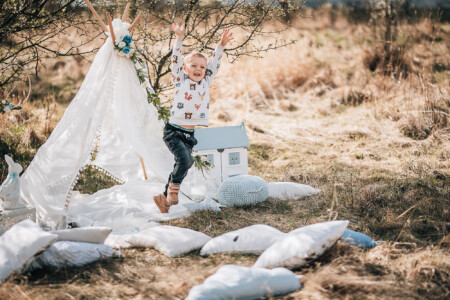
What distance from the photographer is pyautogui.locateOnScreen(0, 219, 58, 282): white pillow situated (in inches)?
110

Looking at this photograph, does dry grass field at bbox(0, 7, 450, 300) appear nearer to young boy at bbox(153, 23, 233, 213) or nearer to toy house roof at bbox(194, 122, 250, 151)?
young boy at bbox(153, 23, 233, 213)

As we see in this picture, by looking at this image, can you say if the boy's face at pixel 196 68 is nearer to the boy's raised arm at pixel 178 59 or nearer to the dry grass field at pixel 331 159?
the boy's raised arm at pixel 178 59

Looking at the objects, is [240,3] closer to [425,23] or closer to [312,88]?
[312,88]

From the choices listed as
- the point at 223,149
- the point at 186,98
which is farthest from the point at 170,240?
the point at 223,149

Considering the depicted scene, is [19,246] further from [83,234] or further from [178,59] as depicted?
[178,59]

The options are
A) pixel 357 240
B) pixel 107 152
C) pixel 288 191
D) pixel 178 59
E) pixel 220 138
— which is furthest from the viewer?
pixel 220 138

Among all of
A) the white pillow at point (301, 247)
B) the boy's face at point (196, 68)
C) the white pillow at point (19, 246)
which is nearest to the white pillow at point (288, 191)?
the boy's face at point (196, 68)

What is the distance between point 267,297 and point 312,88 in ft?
24.7

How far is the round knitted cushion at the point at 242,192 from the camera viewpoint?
4.37m

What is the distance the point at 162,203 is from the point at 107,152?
1.01m

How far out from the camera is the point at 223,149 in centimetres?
495

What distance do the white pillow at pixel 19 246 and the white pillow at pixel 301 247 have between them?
4.50 feet

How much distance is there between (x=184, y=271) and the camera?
3.01m

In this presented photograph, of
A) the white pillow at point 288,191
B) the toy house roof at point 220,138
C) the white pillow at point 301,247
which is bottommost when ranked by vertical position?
the white pillow at point 288,191
